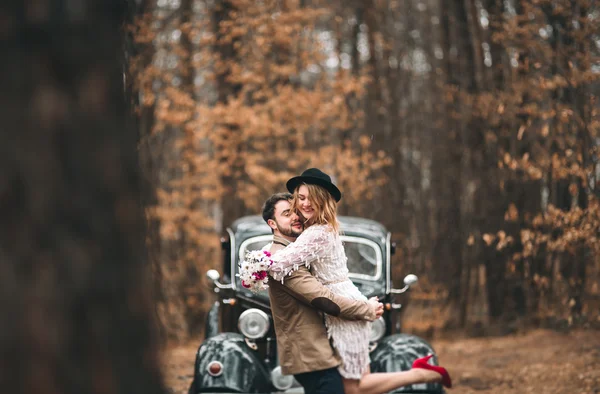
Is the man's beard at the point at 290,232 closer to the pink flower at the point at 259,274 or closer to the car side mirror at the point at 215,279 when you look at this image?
the pink flower at the point at 259,274

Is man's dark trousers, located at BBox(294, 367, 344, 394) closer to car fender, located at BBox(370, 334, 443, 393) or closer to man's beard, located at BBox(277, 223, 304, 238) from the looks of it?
man's beard, located at BBox(277, 223, 304, 238)

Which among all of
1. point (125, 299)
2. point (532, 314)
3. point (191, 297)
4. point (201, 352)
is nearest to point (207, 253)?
point (191, 297)

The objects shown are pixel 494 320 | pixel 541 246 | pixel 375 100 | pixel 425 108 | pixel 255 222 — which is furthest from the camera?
pixel 425 108

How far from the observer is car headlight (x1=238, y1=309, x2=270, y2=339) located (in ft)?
25.0

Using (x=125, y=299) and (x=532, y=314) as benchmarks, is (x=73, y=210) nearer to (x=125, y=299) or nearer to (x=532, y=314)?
(x=125, y=299)

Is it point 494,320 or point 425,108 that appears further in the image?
point 425,108

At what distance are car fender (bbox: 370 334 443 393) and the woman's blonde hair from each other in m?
2.14

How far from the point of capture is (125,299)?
2971mm

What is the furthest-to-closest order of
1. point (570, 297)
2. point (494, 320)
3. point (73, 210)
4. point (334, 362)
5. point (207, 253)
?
point (207, 253) < point (494, 320) < point (570, 297) < point (334, 362) < point (73, 210)

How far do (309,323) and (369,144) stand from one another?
529 inches

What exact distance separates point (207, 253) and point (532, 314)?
6665mm

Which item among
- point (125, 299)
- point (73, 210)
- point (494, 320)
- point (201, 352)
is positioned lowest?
point (494, 320)

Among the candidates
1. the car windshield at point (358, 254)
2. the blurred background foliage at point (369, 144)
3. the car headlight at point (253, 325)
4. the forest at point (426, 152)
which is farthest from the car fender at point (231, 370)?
the blurred background foliage at point (369, 144)

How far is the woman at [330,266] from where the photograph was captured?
504 cm
